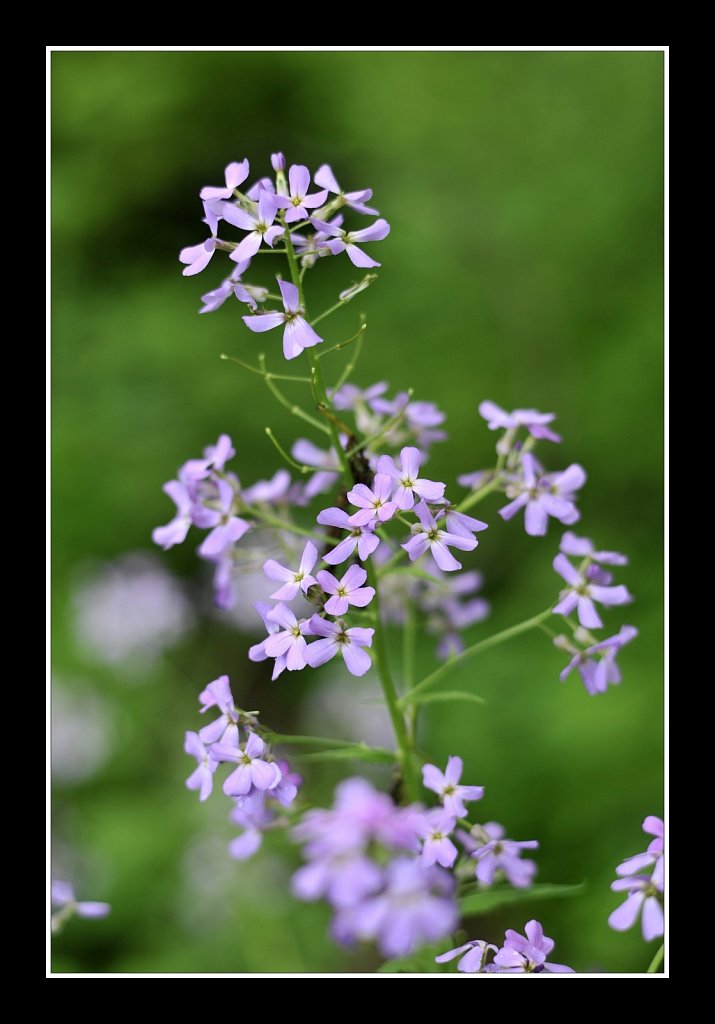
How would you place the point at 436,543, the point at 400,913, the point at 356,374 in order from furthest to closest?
the point at 356,374 → the point at 436,543 → the point at 400,913

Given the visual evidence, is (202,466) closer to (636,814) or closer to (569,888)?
(569,888)

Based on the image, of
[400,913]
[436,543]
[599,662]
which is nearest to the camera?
[400,913]

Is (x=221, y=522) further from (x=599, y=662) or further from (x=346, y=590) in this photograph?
(x=599, y=662)

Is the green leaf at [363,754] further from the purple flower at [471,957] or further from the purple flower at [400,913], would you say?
the purple flower at [400,913]

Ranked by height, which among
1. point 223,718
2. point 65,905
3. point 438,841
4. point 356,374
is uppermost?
point 356,374

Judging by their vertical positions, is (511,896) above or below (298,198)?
below

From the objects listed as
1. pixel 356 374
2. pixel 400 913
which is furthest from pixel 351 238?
pixel 356 374

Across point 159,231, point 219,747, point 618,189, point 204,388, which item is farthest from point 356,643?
point 159,231
